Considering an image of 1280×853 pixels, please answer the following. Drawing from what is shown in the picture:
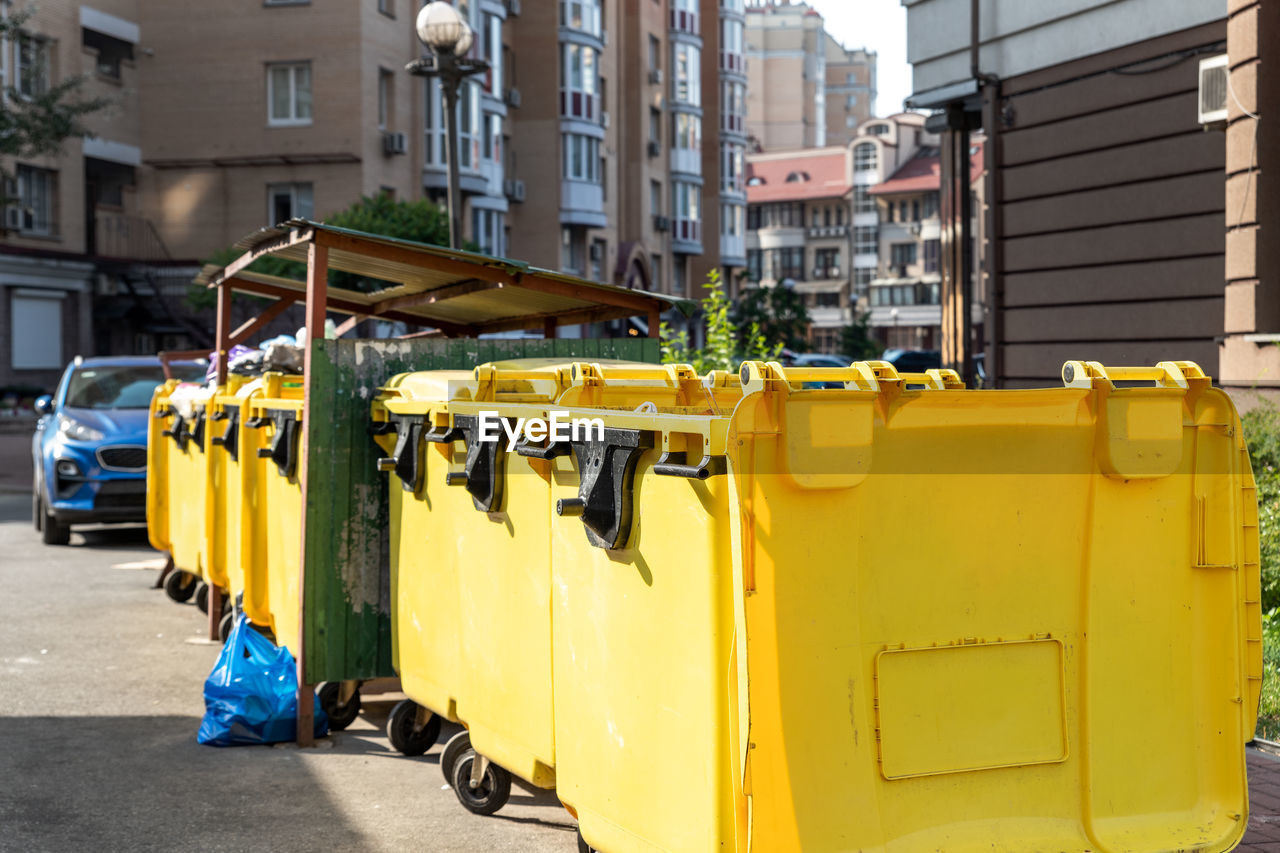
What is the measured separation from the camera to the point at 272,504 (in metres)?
7.56

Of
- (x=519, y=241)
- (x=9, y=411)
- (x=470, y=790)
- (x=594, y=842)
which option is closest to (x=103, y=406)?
(x=470, y=790)

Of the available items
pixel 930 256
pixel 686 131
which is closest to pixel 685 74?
pixel 686 131

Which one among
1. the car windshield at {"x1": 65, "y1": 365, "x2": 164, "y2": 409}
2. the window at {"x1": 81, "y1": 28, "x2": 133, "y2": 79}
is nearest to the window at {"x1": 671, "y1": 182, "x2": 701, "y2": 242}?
the window at {"x1": 81, "y1": 28, "x2": 133, "y2": 79}

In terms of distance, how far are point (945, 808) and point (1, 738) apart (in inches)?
186

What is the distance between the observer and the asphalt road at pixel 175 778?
5.29 m

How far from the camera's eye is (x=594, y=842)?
434 cm

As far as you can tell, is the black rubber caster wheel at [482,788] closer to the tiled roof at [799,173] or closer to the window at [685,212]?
the window at [685,212]

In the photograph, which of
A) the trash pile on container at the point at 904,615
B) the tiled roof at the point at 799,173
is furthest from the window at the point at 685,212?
the trash pile on container at the point at 904,615

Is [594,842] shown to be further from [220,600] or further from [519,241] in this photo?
[519,241]

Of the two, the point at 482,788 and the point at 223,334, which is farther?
the point at 223,334

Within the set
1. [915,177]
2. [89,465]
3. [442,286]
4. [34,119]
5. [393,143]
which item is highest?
[915,177]

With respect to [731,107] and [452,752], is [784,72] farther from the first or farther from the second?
[452,752]

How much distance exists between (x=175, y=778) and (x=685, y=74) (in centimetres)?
5777

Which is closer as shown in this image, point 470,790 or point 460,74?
point 470,790
